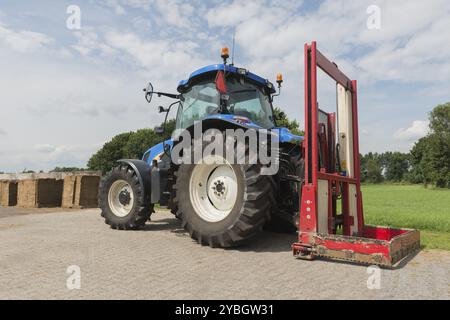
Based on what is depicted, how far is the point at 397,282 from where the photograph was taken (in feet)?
12.3

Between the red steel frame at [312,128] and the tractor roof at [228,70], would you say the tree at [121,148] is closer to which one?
the tractor roof at [228,70]

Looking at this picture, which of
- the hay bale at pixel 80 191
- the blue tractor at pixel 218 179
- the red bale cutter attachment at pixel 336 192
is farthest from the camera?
the hay bale at pixel 80 191

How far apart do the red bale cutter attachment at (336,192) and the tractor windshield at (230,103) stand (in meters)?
1.29

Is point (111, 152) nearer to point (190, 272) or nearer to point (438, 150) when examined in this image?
point (438, 150)

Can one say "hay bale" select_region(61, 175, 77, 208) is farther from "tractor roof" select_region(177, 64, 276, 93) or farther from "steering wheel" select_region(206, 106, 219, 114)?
"steering wheel" select_region(206, 106, 219, 114)

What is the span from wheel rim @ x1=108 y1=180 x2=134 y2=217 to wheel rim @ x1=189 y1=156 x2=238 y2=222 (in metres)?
2.21

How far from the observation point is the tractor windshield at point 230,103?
6457mm

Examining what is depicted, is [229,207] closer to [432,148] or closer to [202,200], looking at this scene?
[202,200]

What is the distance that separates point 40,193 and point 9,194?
212cm

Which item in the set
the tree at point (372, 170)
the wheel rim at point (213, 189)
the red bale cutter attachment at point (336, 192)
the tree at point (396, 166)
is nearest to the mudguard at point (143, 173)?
the wheel rim at point (213, 189)

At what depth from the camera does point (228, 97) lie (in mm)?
6211

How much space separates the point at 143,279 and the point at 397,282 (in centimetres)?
261

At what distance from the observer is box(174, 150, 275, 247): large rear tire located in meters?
5.14

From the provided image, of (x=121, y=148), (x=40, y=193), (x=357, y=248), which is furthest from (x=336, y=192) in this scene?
(x=121, y=148)
